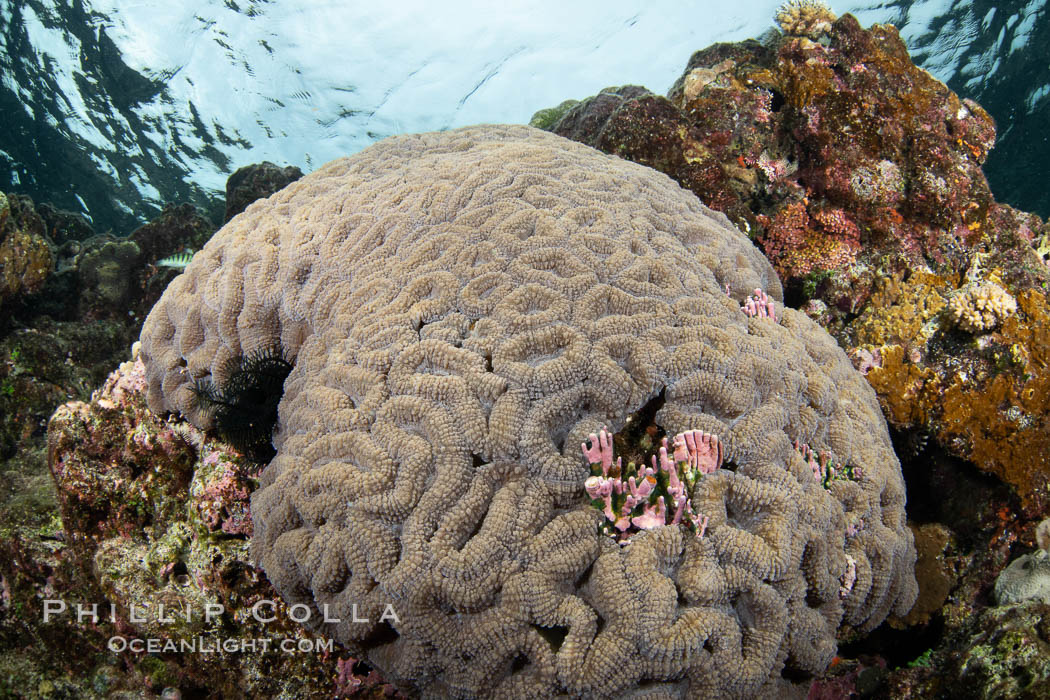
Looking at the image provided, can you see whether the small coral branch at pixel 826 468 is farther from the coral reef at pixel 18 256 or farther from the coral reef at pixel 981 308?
the coral reef at pixel 18 256

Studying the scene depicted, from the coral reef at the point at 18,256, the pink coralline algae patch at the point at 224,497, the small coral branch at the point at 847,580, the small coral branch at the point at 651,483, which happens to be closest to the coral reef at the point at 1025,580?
the small coral branch at the point at 847,580

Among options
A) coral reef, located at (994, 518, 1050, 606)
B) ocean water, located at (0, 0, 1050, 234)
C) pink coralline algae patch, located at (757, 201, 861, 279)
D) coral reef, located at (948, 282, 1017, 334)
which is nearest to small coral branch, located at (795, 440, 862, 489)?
coral reef, located at (994, 518, 1050, 606)

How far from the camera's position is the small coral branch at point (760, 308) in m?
3.43

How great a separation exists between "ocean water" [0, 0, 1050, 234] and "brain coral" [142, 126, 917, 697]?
18.9 m

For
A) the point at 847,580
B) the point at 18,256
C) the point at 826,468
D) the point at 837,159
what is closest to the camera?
the point at 847,580

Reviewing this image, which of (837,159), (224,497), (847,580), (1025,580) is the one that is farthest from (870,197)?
(224,497)

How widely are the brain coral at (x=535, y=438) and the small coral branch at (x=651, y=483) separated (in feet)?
0.20

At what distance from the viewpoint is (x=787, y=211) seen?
5723 millimetres

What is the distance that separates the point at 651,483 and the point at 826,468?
1.32 meters

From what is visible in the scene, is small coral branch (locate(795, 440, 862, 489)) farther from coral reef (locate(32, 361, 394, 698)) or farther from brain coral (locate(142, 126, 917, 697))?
A: coral reef (locate(32, 361, 394, 698))

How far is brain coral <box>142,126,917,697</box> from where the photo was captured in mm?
2150

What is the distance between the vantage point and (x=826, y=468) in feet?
9.44

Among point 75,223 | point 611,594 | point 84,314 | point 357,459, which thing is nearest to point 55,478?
point 357,459

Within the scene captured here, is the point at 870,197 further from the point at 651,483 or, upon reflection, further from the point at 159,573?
the point at 159,573
